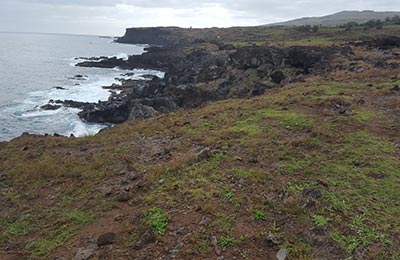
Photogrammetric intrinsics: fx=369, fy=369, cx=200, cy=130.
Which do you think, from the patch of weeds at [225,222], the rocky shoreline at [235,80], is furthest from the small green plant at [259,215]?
the rocky shoreline at [235,80]

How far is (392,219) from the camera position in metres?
7.89

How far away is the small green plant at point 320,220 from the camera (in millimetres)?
7760

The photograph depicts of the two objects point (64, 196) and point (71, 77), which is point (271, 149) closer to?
point (64, 196)

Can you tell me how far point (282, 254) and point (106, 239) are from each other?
3561 millimetres

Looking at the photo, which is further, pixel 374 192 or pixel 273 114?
pixel 273 114

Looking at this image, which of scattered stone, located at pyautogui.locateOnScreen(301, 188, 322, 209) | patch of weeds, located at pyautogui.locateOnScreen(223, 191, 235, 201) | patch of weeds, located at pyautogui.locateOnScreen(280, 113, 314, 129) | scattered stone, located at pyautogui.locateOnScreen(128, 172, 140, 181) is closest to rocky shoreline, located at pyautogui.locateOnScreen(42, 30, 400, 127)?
patch of weeds, located at pyautogui.locateOnScreen(280, 113, 314, 129)

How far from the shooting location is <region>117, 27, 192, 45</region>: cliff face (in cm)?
14375

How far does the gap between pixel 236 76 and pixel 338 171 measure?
25547 millimetres

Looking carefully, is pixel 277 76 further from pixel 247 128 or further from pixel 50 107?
pixel 50 107

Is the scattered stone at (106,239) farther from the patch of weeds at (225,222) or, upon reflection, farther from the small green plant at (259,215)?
the small green plant at (259,215)

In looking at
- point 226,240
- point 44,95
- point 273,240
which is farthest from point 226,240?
point 44,95

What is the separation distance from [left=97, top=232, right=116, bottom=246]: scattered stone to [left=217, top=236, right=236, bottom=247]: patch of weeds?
2.23m

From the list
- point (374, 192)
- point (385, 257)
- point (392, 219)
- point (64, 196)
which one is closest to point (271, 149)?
point (374, 192)

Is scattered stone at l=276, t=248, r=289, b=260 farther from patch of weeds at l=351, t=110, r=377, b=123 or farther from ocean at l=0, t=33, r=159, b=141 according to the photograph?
ocean at l=0, t=33, r=159, b=141
